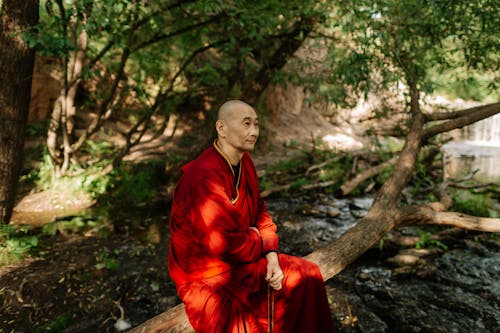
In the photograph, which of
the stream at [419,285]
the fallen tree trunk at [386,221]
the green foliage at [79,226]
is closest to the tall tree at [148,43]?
the green foliage at [79,226]

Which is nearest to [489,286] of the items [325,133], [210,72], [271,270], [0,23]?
[271,270]

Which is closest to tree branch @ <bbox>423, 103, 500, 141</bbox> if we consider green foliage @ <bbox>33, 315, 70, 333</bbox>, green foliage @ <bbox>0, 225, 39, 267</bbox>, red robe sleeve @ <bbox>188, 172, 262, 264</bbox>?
red robe sleeve @ <bbox>188, 172, 262, 264</bbox>

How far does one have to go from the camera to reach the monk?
77.5 inches

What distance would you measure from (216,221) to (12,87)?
4176 millimetres

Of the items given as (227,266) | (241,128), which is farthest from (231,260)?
(241,128)

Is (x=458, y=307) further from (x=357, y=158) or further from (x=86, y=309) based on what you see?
(x=357, y=158)

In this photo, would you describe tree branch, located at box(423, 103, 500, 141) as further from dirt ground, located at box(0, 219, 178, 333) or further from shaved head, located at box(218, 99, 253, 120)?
dirt ground, located at box(0, 219, 178, 333)

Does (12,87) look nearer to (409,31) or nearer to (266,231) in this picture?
(266,231)

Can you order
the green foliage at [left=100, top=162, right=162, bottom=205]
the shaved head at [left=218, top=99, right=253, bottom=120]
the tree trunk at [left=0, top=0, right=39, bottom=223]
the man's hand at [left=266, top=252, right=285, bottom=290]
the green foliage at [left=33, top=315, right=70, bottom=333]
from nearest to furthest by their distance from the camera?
1. the man's hand at [left=266, top=252, right=285, bottom=290]
2. the shaved head at [left=218, top=99, right=253, bottom=120]
3. the green foliage at [left=33, top=315, right=70, bottom=333]
4. the tree trunk at [left=0, top=0, right=39, bottom=223]
5. the green foliage at [left=100, top=162, right=162, bottom=205]

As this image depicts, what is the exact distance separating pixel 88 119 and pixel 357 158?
843 cm

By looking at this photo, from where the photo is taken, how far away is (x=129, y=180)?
717 cm

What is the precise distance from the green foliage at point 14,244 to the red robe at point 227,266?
132 inches

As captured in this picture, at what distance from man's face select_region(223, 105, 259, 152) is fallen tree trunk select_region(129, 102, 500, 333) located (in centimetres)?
131

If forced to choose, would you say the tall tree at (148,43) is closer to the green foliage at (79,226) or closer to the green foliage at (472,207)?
the green foliage at (79,226)
